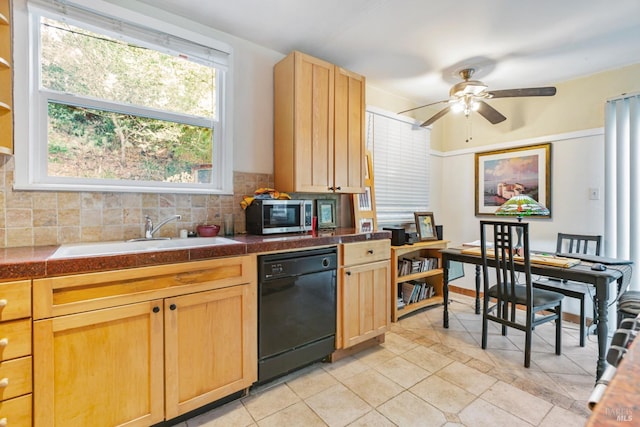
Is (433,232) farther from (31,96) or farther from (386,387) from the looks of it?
(31,96)

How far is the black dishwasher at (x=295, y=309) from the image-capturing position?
1.83m

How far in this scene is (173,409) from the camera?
4.99 feet

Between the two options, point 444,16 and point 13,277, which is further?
point 444,16

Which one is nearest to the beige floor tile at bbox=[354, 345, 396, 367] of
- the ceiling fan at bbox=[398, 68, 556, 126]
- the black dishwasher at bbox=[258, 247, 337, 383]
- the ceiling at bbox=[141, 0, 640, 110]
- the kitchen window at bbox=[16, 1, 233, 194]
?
the black dishwasher at bbox=[258, 247, 337, 383]

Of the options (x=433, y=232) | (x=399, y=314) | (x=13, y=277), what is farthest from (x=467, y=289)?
(x=13, y=277)

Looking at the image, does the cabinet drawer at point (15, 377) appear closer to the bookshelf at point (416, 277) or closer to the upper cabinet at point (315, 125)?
the upper cabinet at point (315, 125)

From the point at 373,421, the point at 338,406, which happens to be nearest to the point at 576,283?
the point at 373,421

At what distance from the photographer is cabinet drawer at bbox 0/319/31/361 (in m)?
1.14

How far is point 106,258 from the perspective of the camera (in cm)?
132

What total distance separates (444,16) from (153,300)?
259cm

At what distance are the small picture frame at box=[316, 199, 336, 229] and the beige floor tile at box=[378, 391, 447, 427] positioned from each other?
1.48 m

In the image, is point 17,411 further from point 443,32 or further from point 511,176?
point 511,176

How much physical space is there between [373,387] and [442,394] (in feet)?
1.41

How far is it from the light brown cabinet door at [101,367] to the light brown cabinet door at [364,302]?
124 cm
